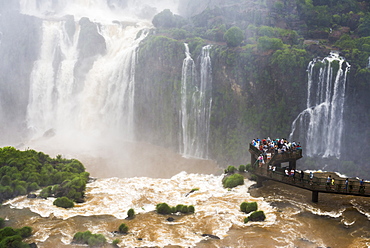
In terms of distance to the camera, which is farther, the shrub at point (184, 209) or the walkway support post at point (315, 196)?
the walkway support post at point (315, 196)

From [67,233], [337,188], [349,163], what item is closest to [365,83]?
[349,163]

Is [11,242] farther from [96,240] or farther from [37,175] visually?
[37,175]

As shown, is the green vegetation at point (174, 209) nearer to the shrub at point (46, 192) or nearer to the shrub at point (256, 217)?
the shrub at point (256, 217)

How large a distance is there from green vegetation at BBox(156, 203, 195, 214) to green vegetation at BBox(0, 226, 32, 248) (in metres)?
7.81

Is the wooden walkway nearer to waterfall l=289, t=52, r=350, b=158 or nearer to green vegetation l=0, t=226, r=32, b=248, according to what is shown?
waterfall l=289, t=52, r=350, b=158

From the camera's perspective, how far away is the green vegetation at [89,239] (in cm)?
2194

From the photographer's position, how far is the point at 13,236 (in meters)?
21.8

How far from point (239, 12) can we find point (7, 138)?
36622 millimetres

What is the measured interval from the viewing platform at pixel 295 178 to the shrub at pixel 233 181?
143cm

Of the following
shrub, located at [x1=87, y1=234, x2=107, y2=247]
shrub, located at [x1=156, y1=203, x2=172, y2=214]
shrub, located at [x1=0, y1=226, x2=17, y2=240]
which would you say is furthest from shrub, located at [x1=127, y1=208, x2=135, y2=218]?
shrub, located at [x1=0, y1=226, x2=17, y2=240]

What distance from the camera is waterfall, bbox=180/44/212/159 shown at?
44469mm

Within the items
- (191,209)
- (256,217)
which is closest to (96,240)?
(191,209)

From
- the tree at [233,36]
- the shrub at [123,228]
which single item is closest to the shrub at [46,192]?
the shrub at [123,228]

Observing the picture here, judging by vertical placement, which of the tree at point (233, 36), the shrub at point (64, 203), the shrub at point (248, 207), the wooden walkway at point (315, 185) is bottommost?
the shrub at point (64, 203)
